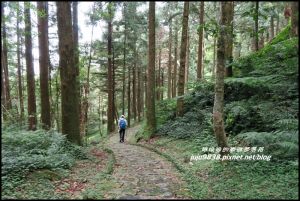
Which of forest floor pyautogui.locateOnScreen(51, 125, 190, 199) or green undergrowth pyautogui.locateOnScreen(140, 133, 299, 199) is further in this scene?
forest floor pyautogui.locateOnScreen(51, 125, 190, 199)

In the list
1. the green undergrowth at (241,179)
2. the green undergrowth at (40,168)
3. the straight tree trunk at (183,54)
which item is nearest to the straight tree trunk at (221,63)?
the green undergrowth at (241,179)

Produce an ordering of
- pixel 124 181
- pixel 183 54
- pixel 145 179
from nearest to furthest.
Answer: pixel 124 181
pixel 145 179
pixel 183 54

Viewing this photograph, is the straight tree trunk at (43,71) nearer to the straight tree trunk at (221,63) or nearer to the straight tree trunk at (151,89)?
the straight tree trunk at (151,89)

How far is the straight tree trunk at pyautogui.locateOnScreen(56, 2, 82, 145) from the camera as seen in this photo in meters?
11.6

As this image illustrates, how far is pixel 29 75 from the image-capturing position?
15992 millimetres

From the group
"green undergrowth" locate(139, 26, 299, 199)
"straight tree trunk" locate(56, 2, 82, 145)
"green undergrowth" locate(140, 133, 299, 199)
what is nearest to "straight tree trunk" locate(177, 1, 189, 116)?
"green undergrowth" locate(139, 26, 299, 199)

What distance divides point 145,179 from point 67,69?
5.29 m

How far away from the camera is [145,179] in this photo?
8.73 m

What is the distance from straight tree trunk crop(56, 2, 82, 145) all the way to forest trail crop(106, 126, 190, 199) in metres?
2.23

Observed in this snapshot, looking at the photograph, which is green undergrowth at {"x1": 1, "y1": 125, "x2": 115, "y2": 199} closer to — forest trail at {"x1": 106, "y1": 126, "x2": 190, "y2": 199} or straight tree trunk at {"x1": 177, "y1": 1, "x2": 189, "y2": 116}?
forest trail at {"x1": 106, "y1": 126, "x2": 190, "y2": 199}

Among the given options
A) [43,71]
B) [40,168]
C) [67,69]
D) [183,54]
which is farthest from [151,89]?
[40,168]

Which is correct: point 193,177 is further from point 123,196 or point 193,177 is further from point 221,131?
point 123,196

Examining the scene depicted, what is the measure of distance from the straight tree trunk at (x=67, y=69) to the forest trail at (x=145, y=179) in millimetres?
2229

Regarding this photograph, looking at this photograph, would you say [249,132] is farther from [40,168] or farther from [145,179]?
[40,168]
